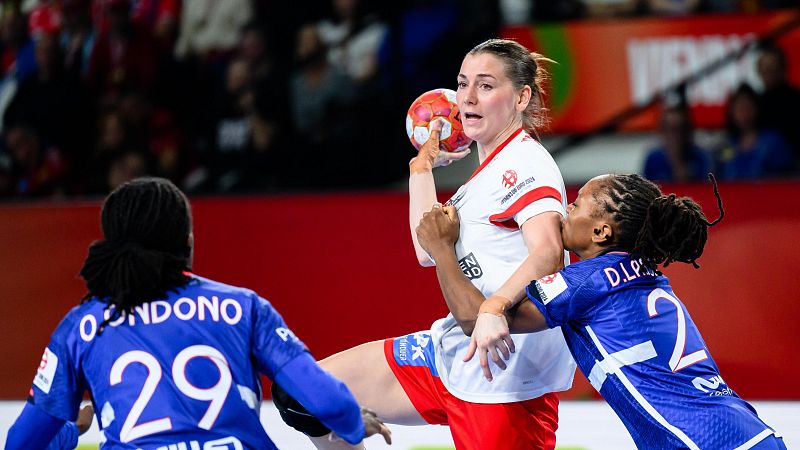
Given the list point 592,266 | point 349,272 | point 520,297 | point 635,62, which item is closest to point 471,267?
point 520,297

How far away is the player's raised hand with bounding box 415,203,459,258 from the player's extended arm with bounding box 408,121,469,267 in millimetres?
90

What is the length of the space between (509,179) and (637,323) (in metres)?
0.57

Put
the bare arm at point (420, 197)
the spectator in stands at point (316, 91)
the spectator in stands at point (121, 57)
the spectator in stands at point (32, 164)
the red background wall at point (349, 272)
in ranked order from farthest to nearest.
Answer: the spectator in stands at point (121, 57) → the spectator in stands at point (32, 164) → the spectator in stands at point (316, 91) → the red background wall at point (349, 272) → the bare arm at point (420, 197)

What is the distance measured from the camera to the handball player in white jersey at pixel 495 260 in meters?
3.10

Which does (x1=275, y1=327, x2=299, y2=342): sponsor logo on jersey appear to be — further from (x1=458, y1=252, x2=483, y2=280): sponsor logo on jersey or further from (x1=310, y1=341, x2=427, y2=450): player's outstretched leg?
(x1=310, y1=341, x2=427, y2=450): player's outstretched leg

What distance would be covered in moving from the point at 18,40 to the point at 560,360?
7.03 meters

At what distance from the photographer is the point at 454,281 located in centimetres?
306

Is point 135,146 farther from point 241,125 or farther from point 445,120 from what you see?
point 445,120

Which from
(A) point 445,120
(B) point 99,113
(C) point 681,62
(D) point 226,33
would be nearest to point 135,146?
(B) point 99,113

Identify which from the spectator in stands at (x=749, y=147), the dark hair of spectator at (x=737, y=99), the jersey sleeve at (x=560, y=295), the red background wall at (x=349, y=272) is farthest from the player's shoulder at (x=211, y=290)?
the dark hair of spectator at (x=737, y=99)

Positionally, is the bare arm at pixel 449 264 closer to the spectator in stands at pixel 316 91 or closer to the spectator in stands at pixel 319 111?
the spectator in stands at pixel 319 111

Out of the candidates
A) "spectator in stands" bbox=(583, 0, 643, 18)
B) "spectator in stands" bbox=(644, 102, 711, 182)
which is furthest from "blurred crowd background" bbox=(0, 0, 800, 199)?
"spectator in stands" bbox=(644, 102, 711, 182)

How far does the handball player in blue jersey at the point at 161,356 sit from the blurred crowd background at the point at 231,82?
17.6 feet

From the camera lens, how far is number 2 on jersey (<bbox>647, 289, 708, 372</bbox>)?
9.60ft
